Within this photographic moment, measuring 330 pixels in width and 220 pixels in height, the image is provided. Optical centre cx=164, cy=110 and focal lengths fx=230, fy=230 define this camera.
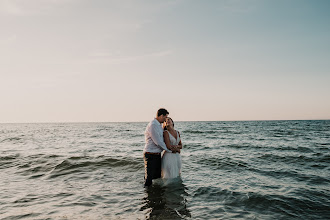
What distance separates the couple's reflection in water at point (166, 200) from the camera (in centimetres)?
530

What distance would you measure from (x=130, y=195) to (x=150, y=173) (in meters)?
0.86

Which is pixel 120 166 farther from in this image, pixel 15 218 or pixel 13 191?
pixel 15 218

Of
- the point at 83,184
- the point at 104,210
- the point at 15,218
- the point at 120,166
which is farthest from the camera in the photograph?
the point at 120,166

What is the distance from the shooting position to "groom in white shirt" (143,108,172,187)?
22.0ft

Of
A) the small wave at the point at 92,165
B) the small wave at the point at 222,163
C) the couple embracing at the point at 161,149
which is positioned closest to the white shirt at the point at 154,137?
the couple embracing at the point at 161,149

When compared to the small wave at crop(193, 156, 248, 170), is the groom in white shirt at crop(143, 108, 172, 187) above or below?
above

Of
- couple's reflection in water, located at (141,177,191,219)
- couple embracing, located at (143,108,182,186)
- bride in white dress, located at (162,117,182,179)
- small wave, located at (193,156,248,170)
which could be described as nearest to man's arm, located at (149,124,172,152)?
couple embracing, located at (143,108,182,186)

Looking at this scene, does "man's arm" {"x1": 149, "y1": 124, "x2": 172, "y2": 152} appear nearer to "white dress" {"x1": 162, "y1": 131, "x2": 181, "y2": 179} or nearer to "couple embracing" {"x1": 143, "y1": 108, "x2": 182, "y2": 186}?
"couple embracing" {"x1": 143, "y1": 108, "x2": 182, "y2": 186}

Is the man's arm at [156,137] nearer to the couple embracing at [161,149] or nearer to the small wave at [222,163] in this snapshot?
the couple embracing at [161,149]

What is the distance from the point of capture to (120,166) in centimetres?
1162

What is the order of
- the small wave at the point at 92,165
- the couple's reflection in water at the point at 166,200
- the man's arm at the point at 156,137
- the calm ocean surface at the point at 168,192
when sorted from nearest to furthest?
the couple's reflection in water at the point at 166,200 → the calm ocean surface at the point at 168,192 → the man's arm at the point at 156,137 → the small wave at the point at 92,165

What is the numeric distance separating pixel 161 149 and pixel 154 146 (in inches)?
10.4

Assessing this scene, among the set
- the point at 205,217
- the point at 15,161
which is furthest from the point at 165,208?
the point at 15,161

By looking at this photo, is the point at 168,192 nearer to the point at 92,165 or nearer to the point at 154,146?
the point at 154,146
